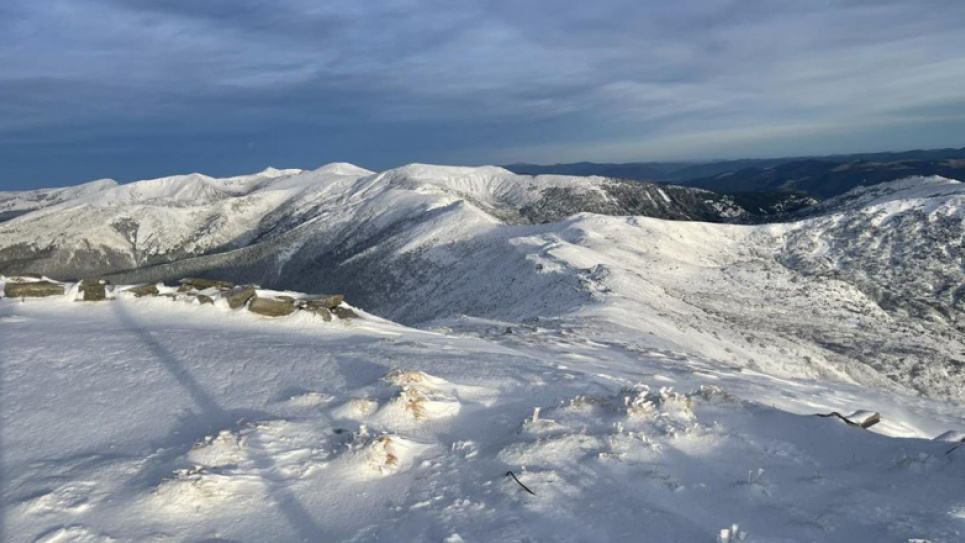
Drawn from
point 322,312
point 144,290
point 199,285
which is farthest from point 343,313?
point 144,290

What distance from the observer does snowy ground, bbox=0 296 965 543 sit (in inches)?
259

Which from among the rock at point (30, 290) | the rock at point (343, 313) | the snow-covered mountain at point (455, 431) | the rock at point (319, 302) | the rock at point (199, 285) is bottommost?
the snow-covered mountain at point (455, 431)

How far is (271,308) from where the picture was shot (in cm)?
1698

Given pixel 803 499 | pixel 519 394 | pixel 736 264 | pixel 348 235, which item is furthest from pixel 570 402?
pixel 348 235

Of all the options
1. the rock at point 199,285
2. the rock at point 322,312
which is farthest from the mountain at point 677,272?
the rock at point 199,285

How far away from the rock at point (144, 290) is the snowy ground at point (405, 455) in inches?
153

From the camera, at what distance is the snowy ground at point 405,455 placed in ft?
21.6

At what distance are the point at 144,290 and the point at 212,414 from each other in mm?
10097

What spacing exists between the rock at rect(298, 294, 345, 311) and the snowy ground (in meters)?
4.04

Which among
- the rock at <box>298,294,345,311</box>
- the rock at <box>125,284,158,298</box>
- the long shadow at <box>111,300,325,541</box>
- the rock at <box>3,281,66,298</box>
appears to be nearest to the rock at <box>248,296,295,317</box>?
the rock at <box>298,294,345,311</box>

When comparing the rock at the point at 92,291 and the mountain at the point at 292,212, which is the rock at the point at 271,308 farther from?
the mountain at the point at 292,212

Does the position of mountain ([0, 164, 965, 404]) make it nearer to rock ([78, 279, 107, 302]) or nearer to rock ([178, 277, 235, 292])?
rock ([178, 277, 235, 292])

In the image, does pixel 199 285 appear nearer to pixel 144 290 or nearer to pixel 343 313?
pixel 144 290

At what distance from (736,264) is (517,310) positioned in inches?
919
